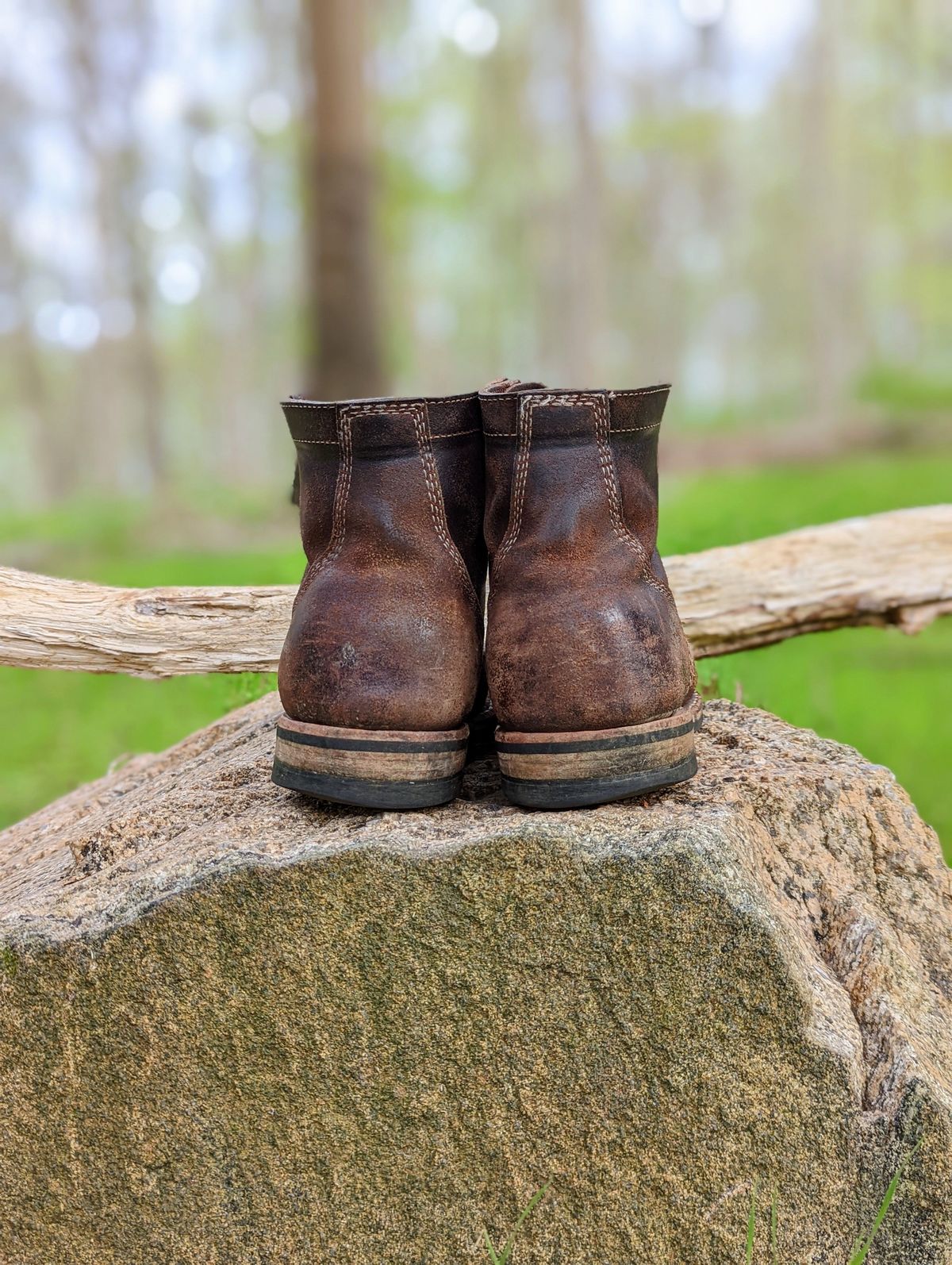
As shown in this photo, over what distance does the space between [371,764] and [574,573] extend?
410 mm

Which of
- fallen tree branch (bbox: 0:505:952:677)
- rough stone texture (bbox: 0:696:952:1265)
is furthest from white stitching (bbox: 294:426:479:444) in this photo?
fallen tree branch (bbox: 0:505:952:677)

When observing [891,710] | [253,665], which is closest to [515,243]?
[891,710]

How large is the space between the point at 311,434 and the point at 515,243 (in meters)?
31.7

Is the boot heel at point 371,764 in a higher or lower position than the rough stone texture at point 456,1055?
higher

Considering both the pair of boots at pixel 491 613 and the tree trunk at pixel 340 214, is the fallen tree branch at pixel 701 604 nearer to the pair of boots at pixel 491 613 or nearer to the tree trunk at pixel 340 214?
the pair of boots at pixel 491 613

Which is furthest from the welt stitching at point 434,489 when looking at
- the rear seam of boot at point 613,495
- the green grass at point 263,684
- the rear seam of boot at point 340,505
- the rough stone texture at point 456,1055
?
the green grass at point 263,684

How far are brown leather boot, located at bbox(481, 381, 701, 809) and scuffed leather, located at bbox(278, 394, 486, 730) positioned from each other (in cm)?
6

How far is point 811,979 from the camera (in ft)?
5.24

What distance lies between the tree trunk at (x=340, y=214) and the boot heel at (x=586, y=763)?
607 cm

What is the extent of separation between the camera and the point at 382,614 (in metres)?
1.61

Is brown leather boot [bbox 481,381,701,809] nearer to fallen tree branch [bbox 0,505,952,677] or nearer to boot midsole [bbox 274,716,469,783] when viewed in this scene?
boot midsole [bbox 274,716,469,783]

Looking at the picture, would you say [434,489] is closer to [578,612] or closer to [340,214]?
[578,612]

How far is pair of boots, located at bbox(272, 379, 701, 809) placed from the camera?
157 centimetres

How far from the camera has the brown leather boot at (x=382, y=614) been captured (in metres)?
1.58
